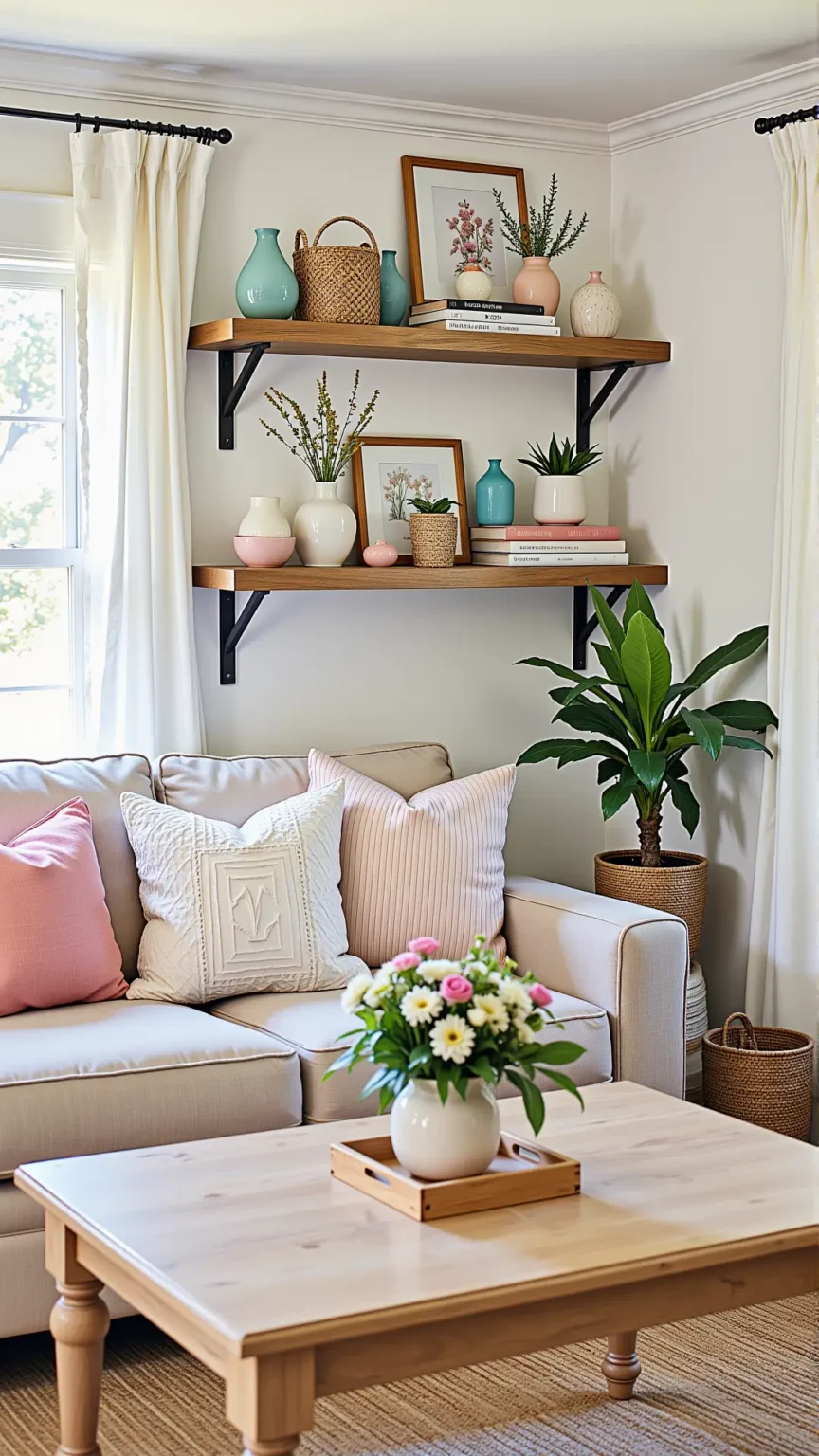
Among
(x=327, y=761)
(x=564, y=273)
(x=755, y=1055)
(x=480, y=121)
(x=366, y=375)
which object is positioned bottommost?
(x=755, y=1055)

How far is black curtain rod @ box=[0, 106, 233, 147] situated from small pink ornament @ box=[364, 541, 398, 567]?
1009 mm

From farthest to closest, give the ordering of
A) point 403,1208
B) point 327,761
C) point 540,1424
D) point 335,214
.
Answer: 1. point 335,214
2. point 327,761
3. point 540,1424
4. point 403,1208

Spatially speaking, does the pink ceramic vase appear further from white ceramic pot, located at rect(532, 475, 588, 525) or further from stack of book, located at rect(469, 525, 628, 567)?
stack of book, located at rect(469, 525, 628, 567)

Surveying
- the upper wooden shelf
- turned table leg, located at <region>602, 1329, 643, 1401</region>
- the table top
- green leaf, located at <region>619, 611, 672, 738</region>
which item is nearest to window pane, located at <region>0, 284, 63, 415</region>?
the upper wooden shelf

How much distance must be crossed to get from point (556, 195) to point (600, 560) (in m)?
1.02

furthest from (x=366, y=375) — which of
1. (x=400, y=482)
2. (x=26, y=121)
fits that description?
(x=26, y=121)

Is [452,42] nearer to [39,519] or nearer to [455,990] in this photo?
[39,519]

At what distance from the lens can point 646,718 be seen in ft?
13.2

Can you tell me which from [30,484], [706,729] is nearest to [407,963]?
[706,729]

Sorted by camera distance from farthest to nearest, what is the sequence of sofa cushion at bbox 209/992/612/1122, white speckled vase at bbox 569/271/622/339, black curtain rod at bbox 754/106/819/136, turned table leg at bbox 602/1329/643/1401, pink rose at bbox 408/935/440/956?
white speckled vase at bbox 569/271/622/339
black curtain rod at bbox 754/106/819/136
sofa cushion at bbox 209/992/612/1122
turned table leg at bbox 602/1329/643/1401
pink rose at bbox 408/935/440/956

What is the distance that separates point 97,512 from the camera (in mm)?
3881

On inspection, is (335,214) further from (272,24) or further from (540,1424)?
(540,1424)

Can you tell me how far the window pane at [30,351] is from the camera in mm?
3832

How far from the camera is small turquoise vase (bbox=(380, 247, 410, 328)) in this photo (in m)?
4.07
